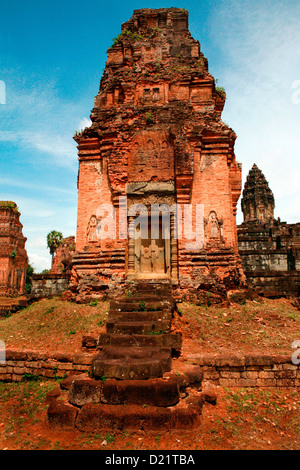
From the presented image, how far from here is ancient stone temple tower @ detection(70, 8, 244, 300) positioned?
Answer: 10883 millimetres

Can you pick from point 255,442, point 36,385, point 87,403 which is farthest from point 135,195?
point 255,442

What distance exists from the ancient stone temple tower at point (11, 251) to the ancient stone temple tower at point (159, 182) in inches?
786

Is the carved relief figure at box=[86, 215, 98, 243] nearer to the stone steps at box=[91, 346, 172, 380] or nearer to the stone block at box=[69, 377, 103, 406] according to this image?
the stone steps at box=[91, 346, 172, 380]

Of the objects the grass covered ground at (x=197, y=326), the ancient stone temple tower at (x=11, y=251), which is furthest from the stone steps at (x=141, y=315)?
the ancient stone temple tower at (x=11, y=251)

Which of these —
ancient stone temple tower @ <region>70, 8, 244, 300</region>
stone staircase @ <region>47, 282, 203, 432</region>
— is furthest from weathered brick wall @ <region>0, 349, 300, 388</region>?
ancient stone temple tower @ <region>70, 8, 244, 300</region>

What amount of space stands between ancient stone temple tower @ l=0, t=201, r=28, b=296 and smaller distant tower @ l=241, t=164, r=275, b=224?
24910mm

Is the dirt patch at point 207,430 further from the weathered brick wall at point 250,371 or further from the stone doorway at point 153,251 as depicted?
the stone doorway at point 153,251

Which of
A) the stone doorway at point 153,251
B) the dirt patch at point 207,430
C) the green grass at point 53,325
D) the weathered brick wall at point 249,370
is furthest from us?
the stone doorway at point 153,251

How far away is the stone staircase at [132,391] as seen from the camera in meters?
4.80

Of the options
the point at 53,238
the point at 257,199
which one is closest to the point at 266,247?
the point at 257,199

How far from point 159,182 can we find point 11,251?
22.3 metres

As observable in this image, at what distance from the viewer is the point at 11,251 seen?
2886cm

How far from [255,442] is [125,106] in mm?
11401
